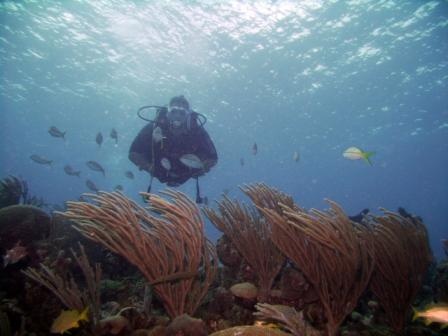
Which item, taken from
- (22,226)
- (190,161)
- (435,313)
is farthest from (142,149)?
(435,313)

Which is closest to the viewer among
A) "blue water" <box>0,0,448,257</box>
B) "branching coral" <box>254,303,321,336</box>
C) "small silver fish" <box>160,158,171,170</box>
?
"branching coral" <box>254,303,321,336</box>

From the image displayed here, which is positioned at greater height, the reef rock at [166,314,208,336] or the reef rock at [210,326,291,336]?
the reef rock at [210,326,291,336]

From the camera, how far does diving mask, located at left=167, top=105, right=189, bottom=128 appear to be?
8.65 meters

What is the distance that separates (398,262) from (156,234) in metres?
3.47

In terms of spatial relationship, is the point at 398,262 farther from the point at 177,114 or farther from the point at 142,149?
the point at 142,149

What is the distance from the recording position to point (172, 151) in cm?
875

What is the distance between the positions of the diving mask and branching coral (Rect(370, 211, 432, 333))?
5.84 meters

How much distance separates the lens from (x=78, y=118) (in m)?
39.9

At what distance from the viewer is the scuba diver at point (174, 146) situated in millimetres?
8656

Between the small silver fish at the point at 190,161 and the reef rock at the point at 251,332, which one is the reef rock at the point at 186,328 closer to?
the reef rock at the point at 251,332

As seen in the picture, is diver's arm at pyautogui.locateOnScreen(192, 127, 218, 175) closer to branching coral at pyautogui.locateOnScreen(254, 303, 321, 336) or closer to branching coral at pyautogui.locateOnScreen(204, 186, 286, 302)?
branching coral at pyautogui.locateOnScreen(204, 186, 286, 302)

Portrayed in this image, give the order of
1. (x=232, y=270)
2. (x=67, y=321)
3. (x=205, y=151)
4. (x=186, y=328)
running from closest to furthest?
(x=186, y=328)
(x=67, y=321)
(x=232, y=270)
(x=205, y=151)

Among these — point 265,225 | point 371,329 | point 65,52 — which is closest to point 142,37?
point 65,52

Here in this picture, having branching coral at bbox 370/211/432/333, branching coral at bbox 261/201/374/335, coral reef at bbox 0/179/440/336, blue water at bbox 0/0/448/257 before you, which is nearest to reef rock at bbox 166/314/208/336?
coral reef at bbox 0/179/440/336
